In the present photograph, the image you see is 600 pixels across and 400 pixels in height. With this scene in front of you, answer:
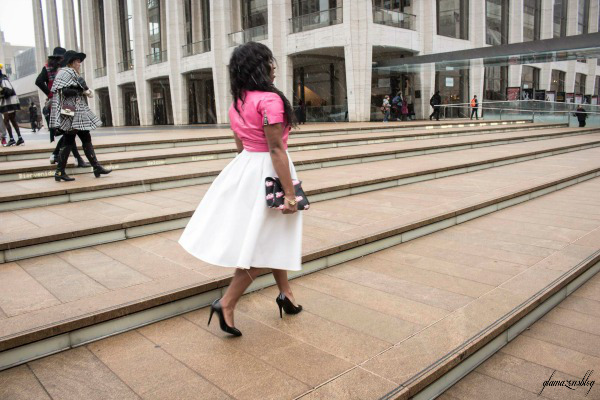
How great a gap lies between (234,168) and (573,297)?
3.02m

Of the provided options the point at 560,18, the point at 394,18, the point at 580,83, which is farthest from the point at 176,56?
the point at 580,83

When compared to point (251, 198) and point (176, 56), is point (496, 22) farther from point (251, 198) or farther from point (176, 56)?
point (251, 198)

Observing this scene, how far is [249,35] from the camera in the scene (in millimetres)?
29719

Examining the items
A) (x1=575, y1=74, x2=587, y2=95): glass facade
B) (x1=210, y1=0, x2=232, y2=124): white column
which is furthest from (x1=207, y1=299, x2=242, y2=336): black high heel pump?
(x1=575, y1=74, x2=587, y2=95): glass facade

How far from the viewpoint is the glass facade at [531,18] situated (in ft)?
133

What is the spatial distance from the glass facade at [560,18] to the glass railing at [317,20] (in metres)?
29.3

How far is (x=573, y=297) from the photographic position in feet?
13.1

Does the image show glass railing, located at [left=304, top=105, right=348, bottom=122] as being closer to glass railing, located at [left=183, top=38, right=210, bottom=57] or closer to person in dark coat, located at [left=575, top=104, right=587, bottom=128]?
glass railing, located at [left=183, top=38, right=210, bottom=57]

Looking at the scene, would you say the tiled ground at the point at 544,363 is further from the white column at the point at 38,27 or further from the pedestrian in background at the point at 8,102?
the white column at the point at 38,27

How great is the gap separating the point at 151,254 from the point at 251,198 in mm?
1840

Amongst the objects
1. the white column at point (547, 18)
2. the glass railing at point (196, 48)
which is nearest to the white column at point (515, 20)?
the white column at point (547, 18)

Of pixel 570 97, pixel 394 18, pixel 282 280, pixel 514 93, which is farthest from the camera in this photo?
pixel 570 97

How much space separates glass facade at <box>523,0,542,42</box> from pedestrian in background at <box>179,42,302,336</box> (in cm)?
4443

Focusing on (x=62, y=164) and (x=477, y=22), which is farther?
(x=477, y=22)
